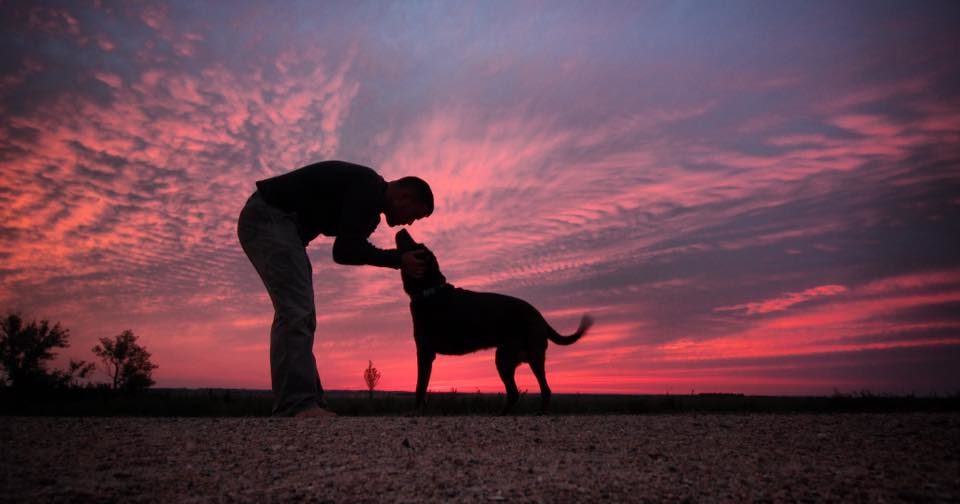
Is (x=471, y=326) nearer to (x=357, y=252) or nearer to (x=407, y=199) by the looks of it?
(x=407, y=199)

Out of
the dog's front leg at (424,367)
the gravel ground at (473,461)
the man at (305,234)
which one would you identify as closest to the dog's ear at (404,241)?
the dog's front leg at (424,367)

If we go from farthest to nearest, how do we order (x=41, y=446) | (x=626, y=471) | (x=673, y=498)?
(x=41, y=446)
(x=626, y=471)
(x=673, y=498)

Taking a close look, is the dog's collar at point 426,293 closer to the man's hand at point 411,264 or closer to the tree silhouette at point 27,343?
the man's hand at point 411,264

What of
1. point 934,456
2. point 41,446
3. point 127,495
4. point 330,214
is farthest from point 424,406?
point 934,456

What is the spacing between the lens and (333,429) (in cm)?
441

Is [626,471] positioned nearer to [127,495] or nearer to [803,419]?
[127,495]

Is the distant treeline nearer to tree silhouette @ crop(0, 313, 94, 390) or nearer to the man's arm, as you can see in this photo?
the man's arm

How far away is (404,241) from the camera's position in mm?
7637

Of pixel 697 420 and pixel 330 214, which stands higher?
pixel 330 214

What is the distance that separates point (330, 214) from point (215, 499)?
3.42 meters

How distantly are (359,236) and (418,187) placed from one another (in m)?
0.76

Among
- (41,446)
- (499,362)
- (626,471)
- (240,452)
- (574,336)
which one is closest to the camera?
(626,471)

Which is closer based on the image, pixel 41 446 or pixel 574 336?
pixel 41 446

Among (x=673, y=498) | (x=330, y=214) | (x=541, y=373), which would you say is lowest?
(x=673, y=498)
